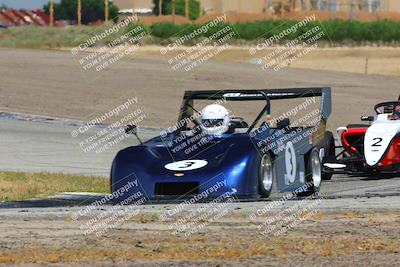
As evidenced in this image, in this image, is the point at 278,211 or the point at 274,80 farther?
the point at 274,80

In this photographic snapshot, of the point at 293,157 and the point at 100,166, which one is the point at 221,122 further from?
the point at 100,166

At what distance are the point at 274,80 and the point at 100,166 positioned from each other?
2230 cm

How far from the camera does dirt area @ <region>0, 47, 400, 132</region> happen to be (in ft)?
108

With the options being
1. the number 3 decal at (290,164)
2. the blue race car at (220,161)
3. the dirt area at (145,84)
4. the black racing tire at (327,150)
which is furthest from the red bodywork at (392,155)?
the dirt area at (145,84)

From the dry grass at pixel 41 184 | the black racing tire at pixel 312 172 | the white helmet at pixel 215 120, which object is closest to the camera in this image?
the white helmet at pixel 215 120

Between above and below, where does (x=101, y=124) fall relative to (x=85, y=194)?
below

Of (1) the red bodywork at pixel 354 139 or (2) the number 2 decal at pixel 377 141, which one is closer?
(2) the number 2 decal at pixel 377 141

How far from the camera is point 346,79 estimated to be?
145 ft

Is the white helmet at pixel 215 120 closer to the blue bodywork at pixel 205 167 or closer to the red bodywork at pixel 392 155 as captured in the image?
the blue bodywork at pixel 205 167

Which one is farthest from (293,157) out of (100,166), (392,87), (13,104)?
(392,87)

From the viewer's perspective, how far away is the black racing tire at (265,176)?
46.8 feet

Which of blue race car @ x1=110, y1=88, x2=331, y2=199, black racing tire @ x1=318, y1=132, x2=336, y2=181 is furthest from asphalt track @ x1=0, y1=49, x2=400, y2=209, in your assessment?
blue race car @ x1=110, y1=88, x2=331, y2=199

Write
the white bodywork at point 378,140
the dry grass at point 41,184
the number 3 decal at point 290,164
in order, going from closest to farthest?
the number 3 decal at point 290,164 < the dry grass at point 41,184 < the white bodywork at point 378,140

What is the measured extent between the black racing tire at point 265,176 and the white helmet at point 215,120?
46.2 inches
